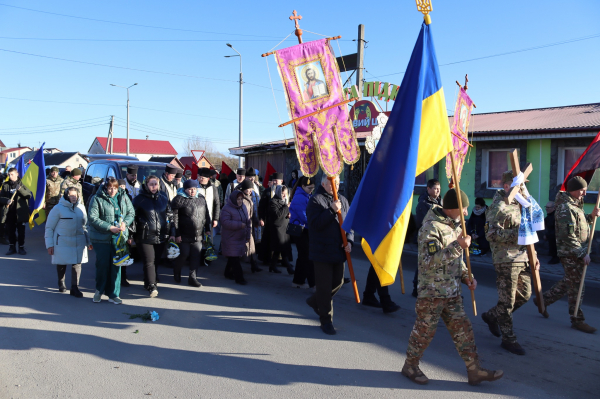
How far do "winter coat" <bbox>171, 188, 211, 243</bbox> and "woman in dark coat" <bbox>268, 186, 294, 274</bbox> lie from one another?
1.53 meters

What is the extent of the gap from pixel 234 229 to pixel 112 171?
5048 mm

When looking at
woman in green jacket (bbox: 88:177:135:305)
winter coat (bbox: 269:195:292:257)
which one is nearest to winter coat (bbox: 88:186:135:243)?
woman in green jacket (bbox: 88:177:135:305)

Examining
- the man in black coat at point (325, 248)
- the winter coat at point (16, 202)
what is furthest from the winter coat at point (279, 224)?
the winter coat at point (16, 202)

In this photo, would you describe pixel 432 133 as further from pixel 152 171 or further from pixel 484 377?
pixel 152 171

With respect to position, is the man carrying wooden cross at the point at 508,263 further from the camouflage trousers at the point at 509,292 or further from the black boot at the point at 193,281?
the black boot at the point at 193,281

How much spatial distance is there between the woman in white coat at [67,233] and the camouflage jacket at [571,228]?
6388 mm

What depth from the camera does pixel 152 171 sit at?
11336 mm

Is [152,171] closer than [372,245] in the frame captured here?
No

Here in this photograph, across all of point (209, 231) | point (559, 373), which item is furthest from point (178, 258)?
point (559, 373)

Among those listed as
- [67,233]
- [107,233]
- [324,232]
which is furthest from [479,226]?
[67,233]

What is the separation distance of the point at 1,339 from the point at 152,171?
6.49 metres

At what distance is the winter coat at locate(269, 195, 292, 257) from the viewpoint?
8.75m

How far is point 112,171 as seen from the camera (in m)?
11.4

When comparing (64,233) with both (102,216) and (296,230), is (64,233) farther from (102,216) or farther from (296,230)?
(296,230)
